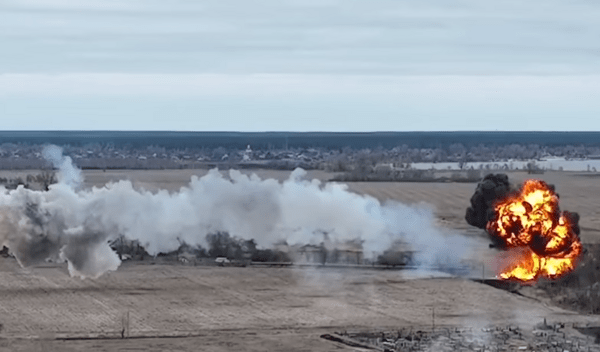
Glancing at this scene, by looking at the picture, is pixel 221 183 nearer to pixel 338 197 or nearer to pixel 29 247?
pixel 338 197

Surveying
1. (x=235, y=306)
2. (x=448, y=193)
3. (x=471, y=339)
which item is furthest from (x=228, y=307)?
(x=448, y=193)

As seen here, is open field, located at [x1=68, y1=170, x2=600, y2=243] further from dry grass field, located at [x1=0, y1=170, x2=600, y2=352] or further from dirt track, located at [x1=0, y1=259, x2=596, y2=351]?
dry grass field, located at [x1=0, y1=170, x2=600, y2=352]

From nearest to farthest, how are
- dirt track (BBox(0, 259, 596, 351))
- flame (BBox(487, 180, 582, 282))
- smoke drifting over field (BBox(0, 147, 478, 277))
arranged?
Result: 1. smoke drifting over field (BBox(0, 147, 478, 277))
2. dirt track (BBox(0, 259, 596, 351))
3. flame (BBox(487, 180, 582, 282))

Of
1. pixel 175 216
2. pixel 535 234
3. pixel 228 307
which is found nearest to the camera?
pixel 175 216

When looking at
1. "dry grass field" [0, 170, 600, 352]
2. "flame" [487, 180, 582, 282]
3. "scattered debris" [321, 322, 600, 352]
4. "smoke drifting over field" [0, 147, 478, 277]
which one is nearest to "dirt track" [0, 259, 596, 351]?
"dry grass field" [0, 170, 600, 352]

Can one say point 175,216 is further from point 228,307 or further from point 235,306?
point 235,306

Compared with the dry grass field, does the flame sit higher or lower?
higher

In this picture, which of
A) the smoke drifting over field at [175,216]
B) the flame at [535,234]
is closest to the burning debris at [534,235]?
the flame at [535,234]
